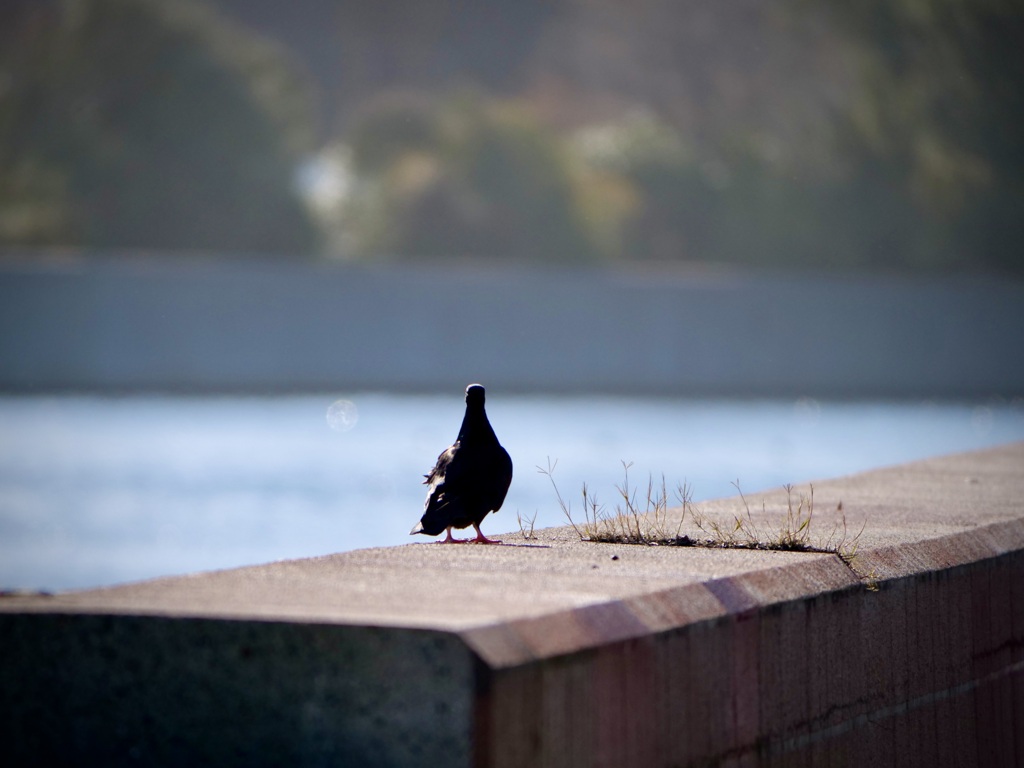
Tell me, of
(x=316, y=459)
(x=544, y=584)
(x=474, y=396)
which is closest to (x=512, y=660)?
(x=544, y=584)

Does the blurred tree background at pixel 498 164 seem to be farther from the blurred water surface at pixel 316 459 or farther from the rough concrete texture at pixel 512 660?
the rough concrete texture at pixel 512 660

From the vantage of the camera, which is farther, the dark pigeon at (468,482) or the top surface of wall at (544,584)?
the dark pigeon at (468,482)

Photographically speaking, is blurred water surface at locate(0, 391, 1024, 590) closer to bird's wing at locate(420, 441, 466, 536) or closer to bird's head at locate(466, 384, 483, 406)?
bird's head at locate(466, 384, 483, 406)

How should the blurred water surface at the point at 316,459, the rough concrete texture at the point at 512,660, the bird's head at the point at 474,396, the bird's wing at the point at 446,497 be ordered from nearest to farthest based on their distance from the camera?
the rough concrete texture at the point at 512,660
the bird's wing at the point at 446,497
the bird's head at the point at 474,396
the blurred water surface at the point at 316,459

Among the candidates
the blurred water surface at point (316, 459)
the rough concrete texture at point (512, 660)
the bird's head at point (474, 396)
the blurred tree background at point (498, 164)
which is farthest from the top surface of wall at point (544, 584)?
the blurred tree background at point (498, 164)

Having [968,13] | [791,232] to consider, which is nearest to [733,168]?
[791,232]

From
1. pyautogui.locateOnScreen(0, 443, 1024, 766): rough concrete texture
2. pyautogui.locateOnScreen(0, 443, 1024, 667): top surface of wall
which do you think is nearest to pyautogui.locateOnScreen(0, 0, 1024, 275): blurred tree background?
pyautogui.locateOnScreen(0, 443, 1024, 667): top surface of wall

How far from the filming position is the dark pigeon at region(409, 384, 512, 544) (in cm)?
439

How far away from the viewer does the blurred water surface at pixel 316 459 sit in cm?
1936

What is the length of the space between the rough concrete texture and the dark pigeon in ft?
0.39

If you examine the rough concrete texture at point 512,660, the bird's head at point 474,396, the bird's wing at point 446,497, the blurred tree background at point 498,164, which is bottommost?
the rough concrete texture at point 512,660

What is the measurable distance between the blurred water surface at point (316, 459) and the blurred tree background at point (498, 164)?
10444 millimetres

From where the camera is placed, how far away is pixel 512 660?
2.97 m

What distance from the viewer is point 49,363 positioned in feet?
145
